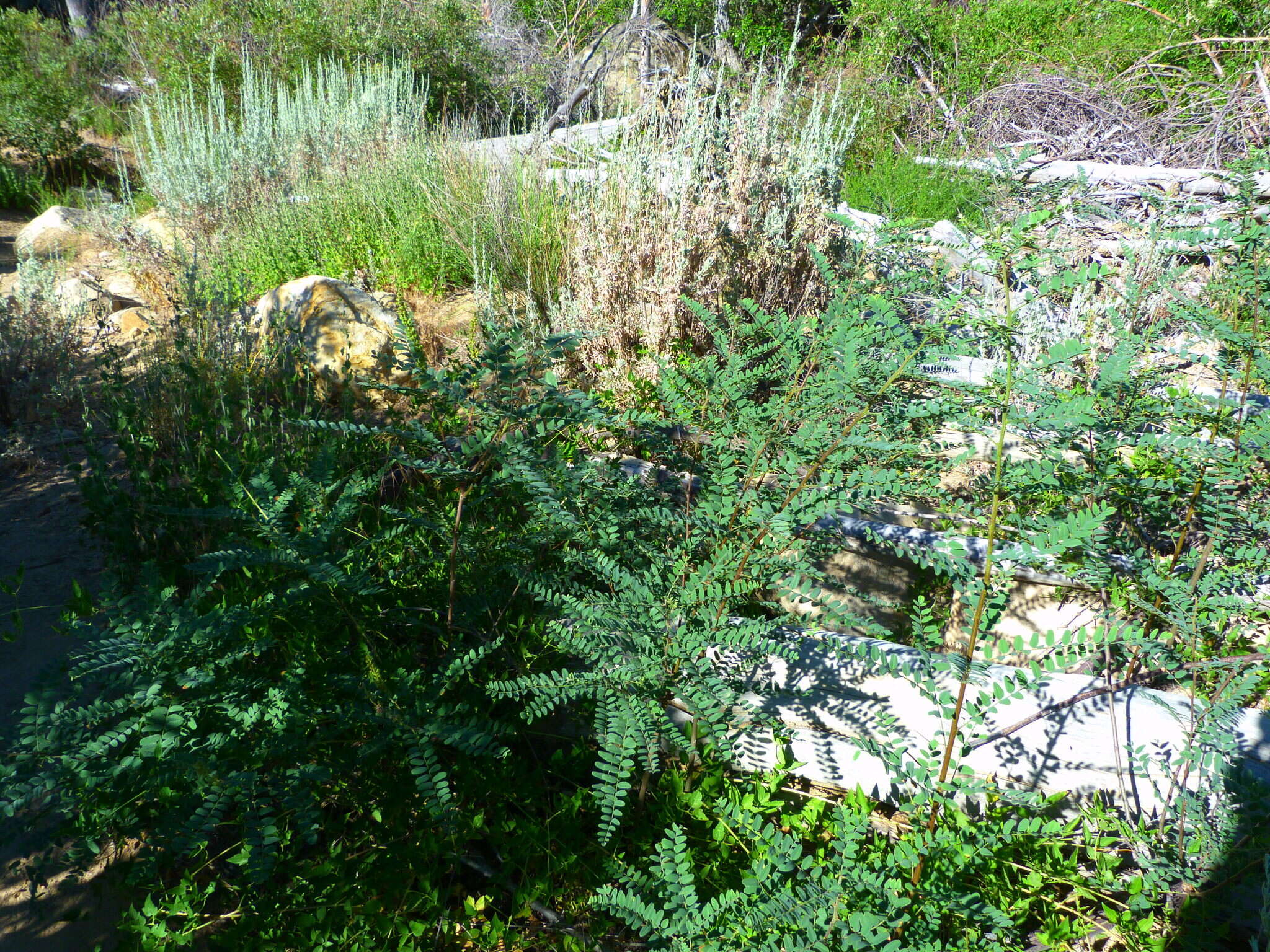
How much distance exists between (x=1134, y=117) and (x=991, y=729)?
7125 millimetres

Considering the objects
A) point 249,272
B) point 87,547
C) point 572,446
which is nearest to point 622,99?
point 249,272

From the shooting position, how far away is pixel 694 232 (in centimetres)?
411

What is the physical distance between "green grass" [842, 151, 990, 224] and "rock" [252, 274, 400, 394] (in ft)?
12.0

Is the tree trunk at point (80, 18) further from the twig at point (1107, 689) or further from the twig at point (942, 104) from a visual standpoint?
the twig at point (1107, 689)

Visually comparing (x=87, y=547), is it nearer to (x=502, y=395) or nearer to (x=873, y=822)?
(x=502, y=395)

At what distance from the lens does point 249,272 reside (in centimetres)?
552

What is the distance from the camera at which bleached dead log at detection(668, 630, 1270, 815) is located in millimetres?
2035

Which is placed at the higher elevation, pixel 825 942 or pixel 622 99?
pixel 622 99

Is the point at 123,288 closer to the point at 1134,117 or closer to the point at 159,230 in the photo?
the point at 159,230

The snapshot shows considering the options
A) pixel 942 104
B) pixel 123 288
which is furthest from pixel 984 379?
pixel 942 104

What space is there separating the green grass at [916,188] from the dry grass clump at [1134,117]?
594 millimetres

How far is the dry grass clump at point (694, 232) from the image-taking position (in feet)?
13.2

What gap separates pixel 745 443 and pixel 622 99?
5778 mm

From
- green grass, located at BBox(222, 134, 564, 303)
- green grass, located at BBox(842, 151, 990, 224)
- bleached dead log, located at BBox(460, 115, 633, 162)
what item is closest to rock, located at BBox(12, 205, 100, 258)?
green grass, located at BBox(222, 134, 564, 303)
